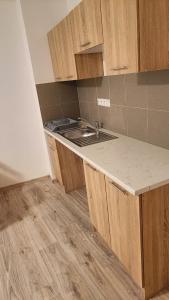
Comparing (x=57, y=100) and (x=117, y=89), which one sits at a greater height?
(x=117, y=89)

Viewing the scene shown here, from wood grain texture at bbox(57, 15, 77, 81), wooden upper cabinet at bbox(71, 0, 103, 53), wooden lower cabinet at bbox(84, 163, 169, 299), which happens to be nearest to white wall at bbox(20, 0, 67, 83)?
wood grain texture at bbox(57, 15, 77, 81)

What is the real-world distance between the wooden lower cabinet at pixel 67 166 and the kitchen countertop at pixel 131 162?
0.58 meters

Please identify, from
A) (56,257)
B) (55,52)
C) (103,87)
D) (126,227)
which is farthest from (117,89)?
(56,257)

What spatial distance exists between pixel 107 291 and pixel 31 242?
91 cm

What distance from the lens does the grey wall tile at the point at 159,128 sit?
1.64 metres

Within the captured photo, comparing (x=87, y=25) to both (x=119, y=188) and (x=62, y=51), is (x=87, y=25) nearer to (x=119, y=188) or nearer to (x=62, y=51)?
(x=62, y=51)

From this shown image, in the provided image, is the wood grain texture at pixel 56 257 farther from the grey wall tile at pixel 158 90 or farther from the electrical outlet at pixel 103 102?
the grey wall tile at pixel 158 90

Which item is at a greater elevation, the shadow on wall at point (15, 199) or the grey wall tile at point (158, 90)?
the grey wall tile at point (158, 90)

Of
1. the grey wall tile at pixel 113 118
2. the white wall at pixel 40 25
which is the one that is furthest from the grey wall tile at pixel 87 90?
the white wall at pixel 40 25

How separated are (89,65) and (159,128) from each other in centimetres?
103

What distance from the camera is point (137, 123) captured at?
1.97 meters

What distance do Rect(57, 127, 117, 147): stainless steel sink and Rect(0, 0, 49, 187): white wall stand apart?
67 centimetres

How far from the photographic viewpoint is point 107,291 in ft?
5.20

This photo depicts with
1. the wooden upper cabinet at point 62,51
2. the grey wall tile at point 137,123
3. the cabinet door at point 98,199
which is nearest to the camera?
the cabinet door at point 98,199
